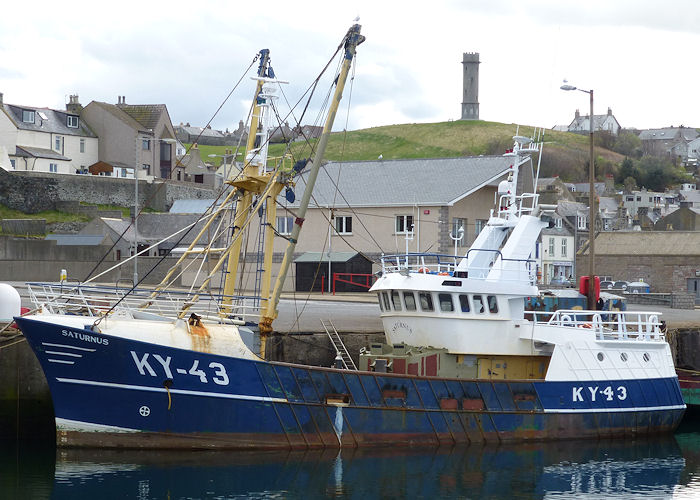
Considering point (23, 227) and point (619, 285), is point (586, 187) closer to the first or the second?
point (619, 285)

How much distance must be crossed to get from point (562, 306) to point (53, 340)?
1853cm

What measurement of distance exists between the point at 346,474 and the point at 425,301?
4.71 m

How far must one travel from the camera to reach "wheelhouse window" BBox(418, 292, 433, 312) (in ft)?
73.7

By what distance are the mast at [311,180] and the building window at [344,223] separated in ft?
82.3

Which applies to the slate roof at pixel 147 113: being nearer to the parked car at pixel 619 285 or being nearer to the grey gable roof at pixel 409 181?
the grey gable roof at pixel 409 181

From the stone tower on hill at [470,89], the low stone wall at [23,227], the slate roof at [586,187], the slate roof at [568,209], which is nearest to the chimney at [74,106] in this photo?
the low stone wall at [23,227]

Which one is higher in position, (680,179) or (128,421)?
(680,179)

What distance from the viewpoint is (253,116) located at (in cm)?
2400

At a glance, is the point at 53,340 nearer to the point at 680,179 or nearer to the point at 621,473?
the point at 621,473

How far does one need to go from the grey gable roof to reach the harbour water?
79.2 ft

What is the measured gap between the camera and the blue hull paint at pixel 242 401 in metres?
19.7

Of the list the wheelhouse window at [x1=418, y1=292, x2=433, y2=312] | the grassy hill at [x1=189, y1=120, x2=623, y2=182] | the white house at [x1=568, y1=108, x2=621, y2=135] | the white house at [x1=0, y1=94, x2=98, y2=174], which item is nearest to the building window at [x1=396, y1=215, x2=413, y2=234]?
the wheelhouse window at [x1=418, y1=292, x2=433, y2=312]

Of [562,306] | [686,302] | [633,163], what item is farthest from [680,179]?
[562,306]

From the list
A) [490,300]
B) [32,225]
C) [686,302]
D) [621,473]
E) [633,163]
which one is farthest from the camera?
[633,163]
